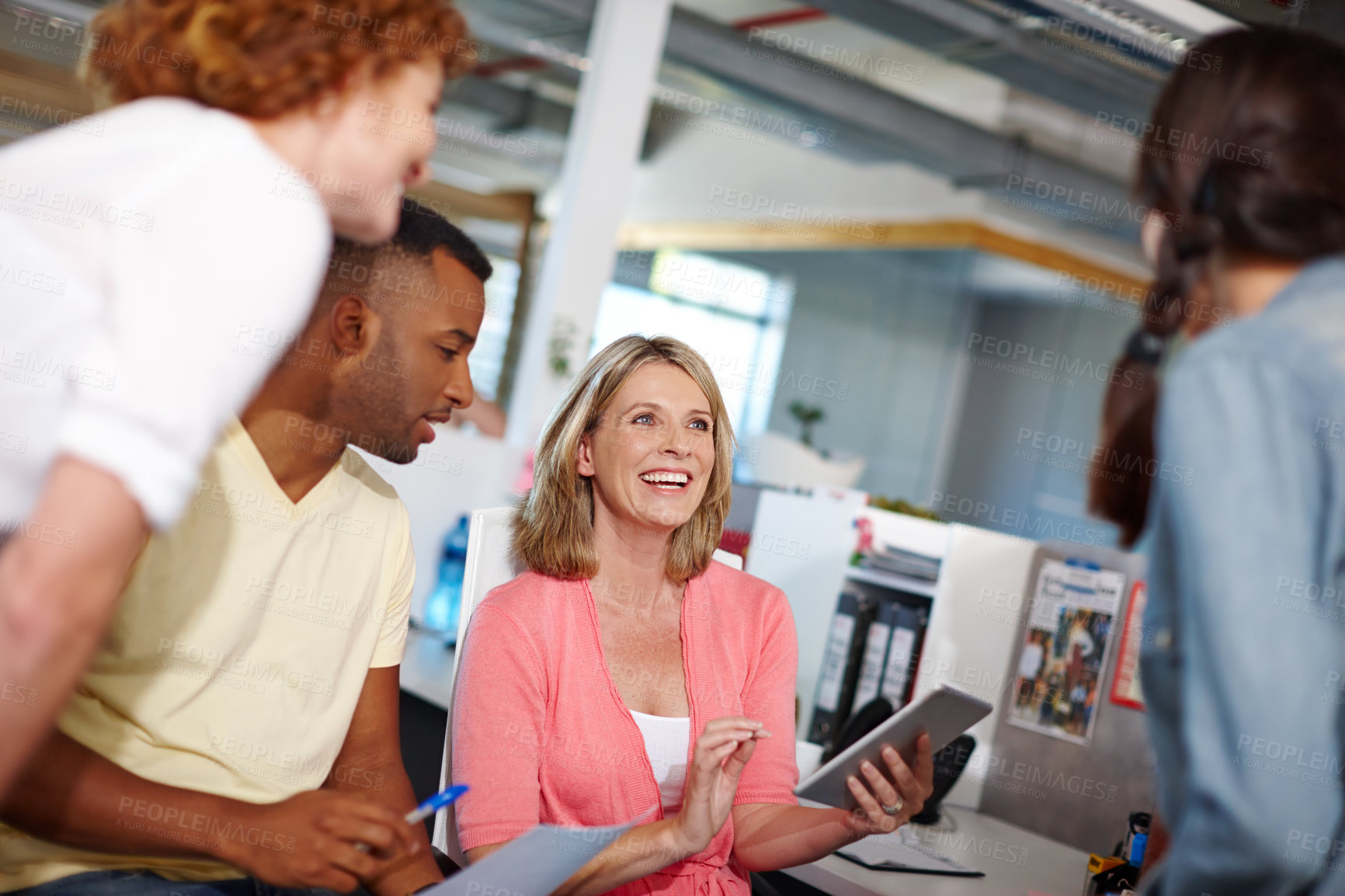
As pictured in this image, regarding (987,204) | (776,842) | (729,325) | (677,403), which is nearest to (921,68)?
(987,204)

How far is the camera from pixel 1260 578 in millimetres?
709

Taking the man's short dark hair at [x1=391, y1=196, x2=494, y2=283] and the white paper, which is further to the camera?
the man's short dark hair at [x1=391, y1=196, x2=494, y2=283]

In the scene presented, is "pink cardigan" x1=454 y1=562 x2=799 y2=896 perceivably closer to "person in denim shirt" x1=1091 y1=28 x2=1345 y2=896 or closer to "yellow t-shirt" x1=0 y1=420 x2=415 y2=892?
"yellow t-shirt" x1=0 y1=420 x2=415 y2=892

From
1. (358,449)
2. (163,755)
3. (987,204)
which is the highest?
(987,204)

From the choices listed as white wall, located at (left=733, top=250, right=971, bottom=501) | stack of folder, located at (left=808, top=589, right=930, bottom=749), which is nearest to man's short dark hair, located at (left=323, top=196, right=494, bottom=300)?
stack of folder, located at (left=808, top=589, right=930, bottom=749)

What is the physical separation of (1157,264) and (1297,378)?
6.2 inches

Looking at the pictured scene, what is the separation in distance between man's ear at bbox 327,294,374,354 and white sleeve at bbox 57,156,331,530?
65 centimetres

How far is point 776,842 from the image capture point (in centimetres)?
172

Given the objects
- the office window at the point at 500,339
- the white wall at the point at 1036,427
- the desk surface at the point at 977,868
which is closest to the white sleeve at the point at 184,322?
the desk surface at the point at 977,868

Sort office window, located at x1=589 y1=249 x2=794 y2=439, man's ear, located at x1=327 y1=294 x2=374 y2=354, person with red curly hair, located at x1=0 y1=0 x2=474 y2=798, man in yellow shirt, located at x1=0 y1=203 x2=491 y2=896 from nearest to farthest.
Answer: person with red curly hair, located at x1=0 y1=0 x2=474 y2=798
man in yellow shirt, located at x1=0 y1=203 x2=491 y2=896
man's ear, located at x1=327 y1=294 x2=374 y2=354
office window, located at x1=589 y1=249 x2=794 y2=439

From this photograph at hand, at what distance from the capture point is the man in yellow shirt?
108 cm

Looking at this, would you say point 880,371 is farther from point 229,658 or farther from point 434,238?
point 229,658

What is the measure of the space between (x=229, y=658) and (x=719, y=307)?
28.1ft

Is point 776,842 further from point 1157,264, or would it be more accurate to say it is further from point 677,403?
point 1157,264
